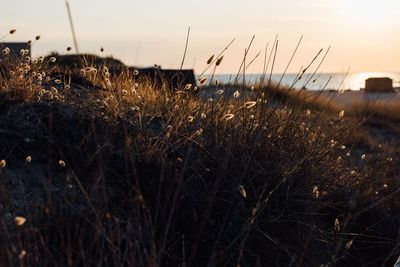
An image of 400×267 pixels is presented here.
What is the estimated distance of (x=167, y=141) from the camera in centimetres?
403

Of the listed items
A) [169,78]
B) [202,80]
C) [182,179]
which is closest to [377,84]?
[169,78]

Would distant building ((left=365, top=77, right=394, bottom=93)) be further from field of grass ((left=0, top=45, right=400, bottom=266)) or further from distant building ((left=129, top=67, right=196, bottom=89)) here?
field of grass ((left=0, top=45, right=400, bottom=266))

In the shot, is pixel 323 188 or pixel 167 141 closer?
pixel 167 141

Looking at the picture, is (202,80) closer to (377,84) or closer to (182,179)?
(182,179)

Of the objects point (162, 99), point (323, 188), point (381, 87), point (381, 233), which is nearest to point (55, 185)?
point (162, 99)

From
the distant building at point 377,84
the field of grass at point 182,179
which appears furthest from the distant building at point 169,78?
the distant building at point 377,84

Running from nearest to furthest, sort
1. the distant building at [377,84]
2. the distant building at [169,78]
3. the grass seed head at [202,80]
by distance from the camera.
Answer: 1. the grass seed head at [202,80]
2. the distant building at [169,78]
3. the distant building at [377,84]

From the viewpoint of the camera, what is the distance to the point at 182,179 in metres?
3.57

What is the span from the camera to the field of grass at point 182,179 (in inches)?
131

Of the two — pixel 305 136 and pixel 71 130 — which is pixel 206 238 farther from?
pixel 305 136

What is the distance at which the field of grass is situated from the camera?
333 centimetres

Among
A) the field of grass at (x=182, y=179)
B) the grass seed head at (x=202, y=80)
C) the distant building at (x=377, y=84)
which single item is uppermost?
the grass seed head at (x=202, y=80)

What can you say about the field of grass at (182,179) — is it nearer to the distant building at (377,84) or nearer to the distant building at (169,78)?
the distant building at (169,78)

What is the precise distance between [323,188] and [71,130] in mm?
1827
